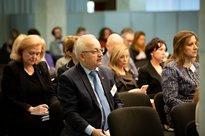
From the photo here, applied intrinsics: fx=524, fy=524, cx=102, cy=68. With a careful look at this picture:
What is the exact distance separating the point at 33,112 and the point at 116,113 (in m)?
1.32

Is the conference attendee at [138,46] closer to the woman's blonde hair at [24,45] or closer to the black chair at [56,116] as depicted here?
the black chair at [56,116]

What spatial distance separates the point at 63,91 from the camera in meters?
4.26

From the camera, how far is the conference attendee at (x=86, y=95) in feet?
13.9

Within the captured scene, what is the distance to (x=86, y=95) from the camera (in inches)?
167

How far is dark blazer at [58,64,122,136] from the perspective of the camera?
4221 millimetres

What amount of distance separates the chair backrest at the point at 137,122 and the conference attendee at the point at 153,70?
73.3 inches

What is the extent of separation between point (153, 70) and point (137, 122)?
7.35 ft

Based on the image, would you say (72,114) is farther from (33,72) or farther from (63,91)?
(33,72)

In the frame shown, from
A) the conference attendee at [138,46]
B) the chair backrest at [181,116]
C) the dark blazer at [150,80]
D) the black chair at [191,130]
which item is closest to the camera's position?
the black chair at [191,130]

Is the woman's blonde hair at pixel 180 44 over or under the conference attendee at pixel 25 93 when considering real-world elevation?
over

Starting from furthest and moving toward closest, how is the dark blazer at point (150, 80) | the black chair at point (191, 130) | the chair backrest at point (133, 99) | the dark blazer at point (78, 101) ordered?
the dark blazer at point (150, 80)
the chair backrest at point (133, 99)
the dark blazer at point (78, 101)
the black chair at point (191, 130)

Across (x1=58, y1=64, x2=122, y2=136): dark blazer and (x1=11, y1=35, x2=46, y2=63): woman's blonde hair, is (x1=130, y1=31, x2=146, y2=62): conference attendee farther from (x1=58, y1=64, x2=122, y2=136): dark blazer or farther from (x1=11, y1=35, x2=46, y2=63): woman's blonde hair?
(x1=58, y1=64, x2=122, y2=136): dark blazer

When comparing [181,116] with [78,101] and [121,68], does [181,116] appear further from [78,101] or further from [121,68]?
[121,68]

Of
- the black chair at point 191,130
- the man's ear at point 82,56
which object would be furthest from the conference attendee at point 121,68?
the black chair at point 191,130
